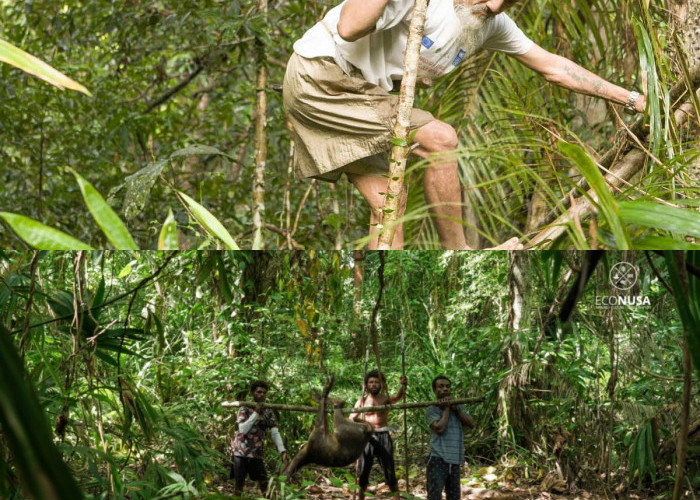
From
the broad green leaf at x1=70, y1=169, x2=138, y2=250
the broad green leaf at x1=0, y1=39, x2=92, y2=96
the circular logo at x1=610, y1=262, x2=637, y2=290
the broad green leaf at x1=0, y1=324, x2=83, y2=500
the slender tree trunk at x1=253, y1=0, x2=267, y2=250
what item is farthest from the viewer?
the slender tree trunk at x1=253, y1=0, x2=267, y2=250

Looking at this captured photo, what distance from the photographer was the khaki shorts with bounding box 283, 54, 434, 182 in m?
2.00

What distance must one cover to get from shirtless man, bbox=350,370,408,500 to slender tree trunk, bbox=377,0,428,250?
1.52ft

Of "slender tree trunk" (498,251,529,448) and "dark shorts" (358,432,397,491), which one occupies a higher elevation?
"slender tree trunk" (498,251,529,448)

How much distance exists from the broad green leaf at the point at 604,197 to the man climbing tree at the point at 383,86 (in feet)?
3.86

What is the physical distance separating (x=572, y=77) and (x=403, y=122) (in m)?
0.83

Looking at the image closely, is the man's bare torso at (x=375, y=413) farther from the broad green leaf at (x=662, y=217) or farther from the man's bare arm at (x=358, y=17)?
the man's bare arm at (x=358, y=17)

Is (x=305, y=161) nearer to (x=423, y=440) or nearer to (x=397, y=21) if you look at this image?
(x=397, y=21)

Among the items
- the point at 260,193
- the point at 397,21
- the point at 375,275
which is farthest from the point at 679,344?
the point at 260,193

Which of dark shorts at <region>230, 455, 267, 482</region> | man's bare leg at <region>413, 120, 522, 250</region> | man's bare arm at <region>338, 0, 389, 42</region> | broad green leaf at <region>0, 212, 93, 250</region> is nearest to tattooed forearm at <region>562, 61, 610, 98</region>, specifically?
man's bare leg at <region>413, 120, 522, 250</region>

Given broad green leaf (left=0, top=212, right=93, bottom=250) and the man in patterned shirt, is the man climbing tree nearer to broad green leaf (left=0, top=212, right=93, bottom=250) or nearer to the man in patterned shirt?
the man in patterned shirt

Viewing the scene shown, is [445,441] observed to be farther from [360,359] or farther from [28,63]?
[28,63]

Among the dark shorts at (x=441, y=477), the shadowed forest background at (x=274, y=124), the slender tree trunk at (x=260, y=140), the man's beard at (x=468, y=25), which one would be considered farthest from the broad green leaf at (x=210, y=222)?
the slender tree trunk at (x=260, y=140)

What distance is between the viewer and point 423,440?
0.99 m

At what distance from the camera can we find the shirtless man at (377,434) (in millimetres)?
987
